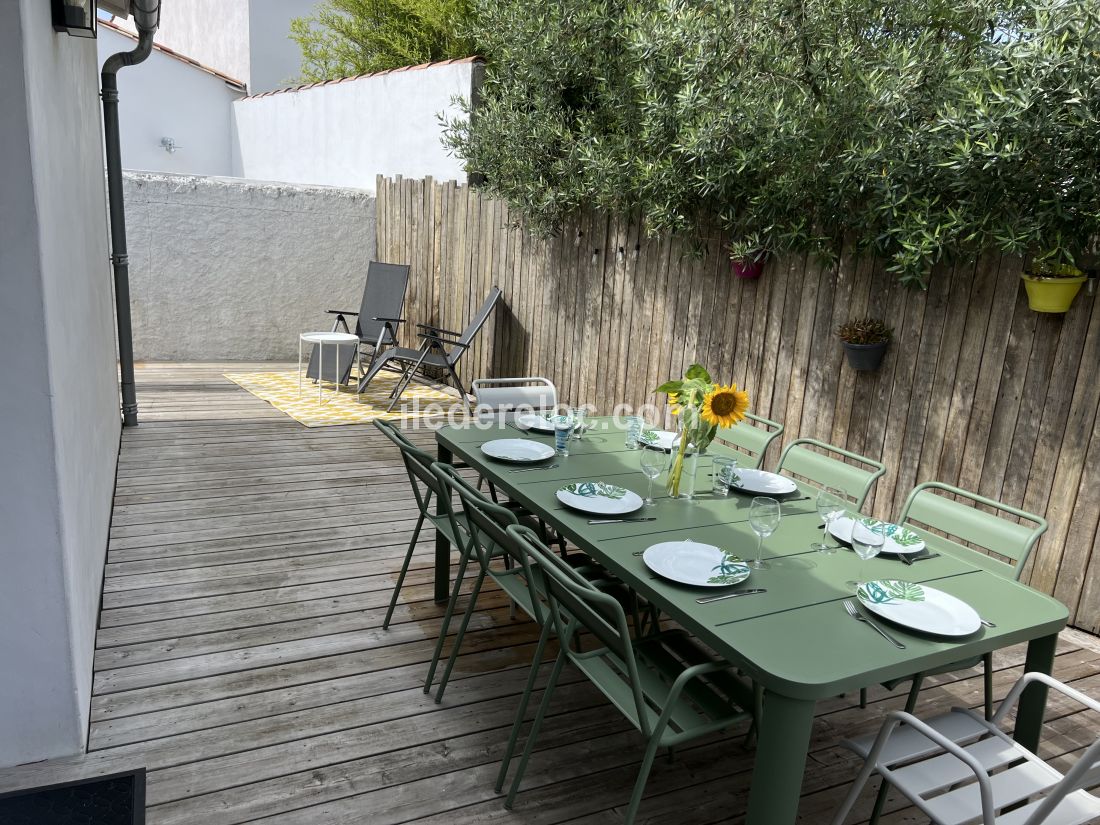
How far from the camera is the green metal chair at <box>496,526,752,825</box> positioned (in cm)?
183

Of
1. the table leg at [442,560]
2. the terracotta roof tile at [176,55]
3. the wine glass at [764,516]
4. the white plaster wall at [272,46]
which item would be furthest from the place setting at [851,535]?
the white plaster wall at [272,46]

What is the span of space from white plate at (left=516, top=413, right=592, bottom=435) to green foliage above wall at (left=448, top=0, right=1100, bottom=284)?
1680 mm

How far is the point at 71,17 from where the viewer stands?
256cm

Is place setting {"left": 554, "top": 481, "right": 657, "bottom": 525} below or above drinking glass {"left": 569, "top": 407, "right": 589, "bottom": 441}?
below

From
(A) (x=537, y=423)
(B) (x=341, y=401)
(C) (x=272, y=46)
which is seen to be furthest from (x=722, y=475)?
(C) (x=272, y=46)

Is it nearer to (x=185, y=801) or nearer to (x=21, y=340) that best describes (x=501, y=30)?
(x=21, y=340)

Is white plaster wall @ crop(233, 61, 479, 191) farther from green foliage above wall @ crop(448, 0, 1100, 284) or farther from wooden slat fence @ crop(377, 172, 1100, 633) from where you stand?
green foliage above wall @ crop(448, 0, 1100, 284)

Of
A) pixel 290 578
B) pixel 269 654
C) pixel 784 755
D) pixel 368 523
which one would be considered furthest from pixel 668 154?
pixel 784 755

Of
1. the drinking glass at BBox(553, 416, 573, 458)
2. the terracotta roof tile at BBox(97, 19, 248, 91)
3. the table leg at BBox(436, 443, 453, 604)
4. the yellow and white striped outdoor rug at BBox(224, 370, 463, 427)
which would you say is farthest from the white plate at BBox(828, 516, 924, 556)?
the terracotta roof tile at BBox(97, 19, 248, 91)

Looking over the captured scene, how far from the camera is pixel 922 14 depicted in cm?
394

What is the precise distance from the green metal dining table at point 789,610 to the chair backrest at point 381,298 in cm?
514

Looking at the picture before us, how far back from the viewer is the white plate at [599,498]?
245 centimetres

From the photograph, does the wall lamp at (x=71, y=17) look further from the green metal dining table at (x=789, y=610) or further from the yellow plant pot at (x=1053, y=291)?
the yellow plant pot at (x=1053, y=291)

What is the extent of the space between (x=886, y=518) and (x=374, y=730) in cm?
275
